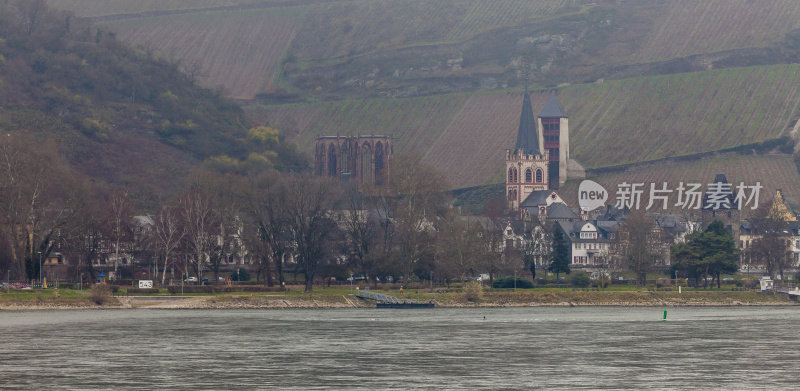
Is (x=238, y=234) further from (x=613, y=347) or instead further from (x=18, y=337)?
(x=613, y=347)

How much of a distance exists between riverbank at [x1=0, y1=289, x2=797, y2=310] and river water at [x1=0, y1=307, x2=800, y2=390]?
7.52 meters

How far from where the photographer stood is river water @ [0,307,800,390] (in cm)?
6147

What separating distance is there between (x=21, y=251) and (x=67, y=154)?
2984 inches

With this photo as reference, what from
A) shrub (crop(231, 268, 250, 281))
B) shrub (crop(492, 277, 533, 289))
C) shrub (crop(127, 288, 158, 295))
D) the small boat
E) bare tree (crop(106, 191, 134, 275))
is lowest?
the small boat

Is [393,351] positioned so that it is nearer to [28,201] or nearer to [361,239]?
[28,201]

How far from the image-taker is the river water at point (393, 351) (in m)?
61.5

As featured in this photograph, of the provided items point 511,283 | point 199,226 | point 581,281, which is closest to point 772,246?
point 581,281

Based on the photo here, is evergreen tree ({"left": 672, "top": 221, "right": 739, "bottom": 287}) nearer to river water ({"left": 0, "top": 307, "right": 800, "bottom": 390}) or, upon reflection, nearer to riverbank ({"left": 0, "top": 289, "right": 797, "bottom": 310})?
riverbank ({"left": 0, "top": 289, "right": 797, "bottom": 310})

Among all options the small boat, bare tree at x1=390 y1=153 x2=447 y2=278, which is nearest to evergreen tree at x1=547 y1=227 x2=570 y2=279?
bare tree at x1=390 y1=153 x2=447 y2=278

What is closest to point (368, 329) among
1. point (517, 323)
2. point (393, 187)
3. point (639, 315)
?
point (517, 323)

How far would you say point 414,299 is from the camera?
12356 centimetres

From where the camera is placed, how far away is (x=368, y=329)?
90.9 metres

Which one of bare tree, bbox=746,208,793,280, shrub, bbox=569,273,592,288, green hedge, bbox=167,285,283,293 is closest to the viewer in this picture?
green hedge, bbox=167,285,283,293

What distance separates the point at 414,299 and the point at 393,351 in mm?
48595
